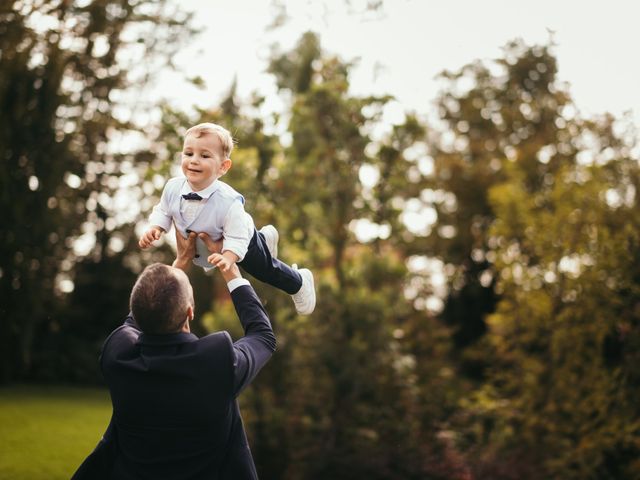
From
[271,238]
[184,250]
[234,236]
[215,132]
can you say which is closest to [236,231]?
[234,236]

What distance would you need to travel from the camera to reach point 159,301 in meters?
2.15

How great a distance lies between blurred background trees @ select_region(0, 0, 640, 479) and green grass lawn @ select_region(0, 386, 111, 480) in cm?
64

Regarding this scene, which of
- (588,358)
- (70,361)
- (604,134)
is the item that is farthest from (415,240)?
(70,361)

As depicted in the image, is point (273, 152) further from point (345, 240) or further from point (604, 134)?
point (604, 134)

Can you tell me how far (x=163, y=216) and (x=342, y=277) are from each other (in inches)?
284

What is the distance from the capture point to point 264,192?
28.6 feet

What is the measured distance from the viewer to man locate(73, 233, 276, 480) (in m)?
2.17

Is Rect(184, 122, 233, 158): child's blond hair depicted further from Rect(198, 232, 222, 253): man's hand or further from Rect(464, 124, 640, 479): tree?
Rect(464, 124, 640, 479): tree

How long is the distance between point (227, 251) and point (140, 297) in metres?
0.33

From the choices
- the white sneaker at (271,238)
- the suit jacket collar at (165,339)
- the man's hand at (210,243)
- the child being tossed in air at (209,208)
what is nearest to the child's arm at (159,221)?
the child being tossed in air at (209,208)

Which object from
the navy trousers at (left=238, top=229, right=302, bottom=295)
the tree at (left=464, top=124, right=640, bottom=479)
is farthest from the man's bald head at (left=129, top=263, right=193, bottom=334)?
the tree at (left=464, top=124, right=640, bottom=479)

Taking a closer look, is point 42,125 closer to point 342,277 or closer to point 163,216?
point 342,277

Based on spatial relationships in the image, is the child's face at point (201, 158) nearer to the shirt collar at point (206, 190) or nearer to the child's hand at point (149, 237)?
the shirt collar at point (206, 190)

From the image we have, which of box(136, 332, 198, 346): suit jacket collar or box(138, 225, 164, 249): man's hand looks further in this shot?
box(138, 225, 164, 249): man's hand
